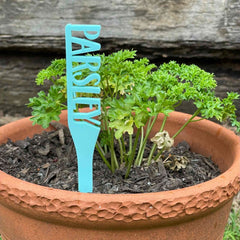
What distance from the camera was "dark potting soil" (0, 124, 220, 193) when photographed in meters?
1.13

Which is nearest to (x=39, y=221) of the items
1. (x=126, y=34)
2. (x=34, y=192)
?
(x=34, y=192)

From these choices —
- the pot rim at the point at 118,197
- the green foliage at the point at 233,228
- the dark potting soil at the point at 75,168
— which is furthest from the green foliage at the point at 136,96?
the green foliage at the point at 233,228

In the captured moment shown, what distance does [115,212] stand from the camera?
88cm

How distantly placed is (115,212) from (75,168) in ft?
1.27

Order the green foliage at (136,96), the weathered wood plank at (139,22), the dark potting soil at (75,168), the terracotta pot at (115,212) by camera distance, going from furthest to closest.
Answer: the weathered wood plank at (139,22), the dark potting soil at (75,168), the green foliage at (136,96), the terracotta pot at (115,212)

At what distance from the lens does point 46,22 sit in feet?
5.62

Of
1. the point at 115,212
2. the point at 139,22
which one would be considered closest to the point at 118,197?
the point at 115,212

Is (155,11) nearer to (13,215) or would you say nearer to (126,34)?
(126,34)

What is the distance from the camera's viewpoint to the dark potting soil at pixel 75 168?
1126 millimetres

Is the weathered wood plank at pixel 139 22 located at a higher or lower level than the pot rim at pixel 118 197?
higher

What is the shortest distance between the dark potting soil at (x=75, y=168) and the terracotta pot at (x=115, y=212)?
15 centimetres

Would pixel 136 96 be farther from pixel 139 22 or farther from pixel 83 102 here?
pixel 139 22

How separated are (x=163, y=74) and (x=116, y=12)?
0.66m

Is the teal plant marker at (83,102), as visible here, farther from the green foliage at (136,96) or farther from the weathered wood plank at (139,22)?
the weathered wood plank at (139,22)
